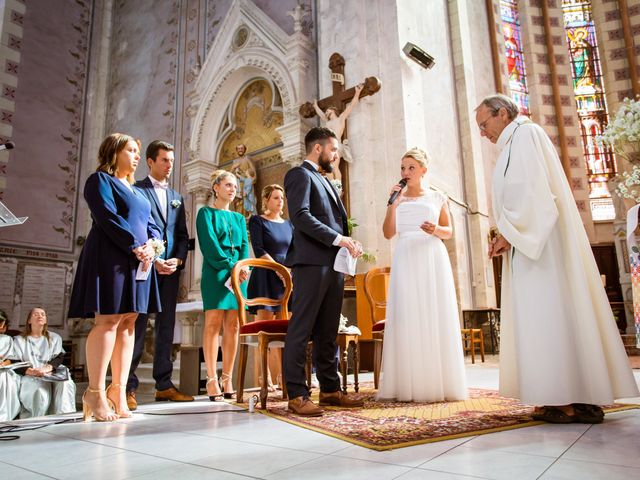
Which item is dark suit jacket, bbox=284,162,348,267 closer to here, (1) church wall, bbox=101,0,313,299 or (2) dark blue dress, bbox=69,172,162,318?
(2) dark blue dress, bbox=69,172,162,318

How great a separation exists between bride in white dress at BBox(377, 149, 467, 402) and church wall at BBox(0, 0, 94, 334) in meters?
8.38

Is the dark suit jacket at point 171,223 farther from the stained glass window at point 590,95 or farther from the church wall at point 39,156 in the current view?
the stained glass window at point 590,95

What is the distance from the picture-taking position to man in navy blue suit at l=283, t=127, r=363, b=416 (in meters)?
2.45

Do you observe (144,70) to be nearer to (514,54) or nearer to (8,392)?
(8,392)

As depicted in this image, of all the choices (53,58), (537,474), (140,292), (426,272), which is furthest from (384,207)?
(53,58)

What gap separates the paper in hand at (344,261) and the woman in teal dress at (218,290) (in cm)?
90

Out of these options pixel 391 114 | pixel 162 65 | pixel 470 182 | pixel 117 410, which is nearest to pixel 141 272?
pixel 117 410

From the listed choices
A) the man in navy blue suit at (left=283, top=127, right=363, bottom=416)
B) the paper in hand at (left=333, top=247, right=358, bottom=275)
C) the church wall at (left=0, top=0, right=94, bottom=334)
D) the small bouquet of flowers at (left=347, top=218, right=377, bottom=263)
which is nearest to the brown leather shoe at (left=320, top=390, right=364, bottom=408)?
the man in navy blue suit at (left=283, top=127, right=363, bottom=416)

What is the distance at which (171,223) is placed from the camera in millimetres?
3225

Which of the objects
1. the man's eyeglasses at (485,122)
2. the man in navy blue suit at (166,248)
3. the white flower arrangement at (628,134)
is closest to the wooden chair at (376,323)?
the man in navy blue suit at (166,248)

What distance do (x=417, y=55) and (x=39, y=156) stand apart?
7.47 meters

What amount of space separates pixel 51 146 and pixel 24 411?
6.74m

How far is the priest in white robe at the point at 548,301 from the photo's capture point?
2010 mm

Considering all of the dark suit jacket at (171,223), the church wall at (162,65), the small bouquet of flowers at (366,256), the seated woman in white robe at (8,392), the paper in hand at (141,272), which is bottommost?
the seated woman in white robe at (8,392)
